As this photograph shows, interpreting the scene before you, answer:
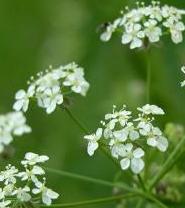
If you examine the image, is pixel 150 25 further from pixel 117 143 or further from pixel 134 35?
pixel 117 143

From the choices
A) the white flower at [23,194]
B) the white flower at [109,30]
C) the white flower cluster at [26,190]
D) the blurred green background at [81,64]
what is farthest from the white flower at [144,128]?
the white flower at [109,30]

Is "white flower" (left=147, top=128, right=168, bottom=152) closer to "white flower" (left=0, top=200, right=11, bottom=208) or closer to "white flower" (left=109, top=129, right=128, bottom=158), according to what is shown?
"white flower" (left=109, top=129, right=128, bottom=158)

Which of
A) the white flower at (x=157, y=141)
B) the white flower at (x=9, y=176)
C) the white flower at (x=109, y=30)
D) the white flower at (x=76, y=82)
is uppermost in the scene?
the white flower at (x=109, y=30)

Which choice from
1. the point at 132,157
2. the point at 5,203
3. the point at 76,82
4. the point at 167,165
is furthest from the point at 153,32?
the point at 5,203

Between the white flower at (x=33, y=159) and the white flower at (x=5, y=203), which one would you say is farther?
the white flower at (x=33, y=159)

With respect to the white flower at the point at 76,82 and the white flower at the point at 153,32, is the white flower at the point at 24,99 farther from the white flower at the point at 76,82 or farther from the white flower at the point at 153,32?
the white flower at the point at 153,32

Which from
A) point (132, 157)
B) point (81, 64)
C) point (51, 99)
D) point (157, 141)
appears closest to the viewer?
point (132, 157)

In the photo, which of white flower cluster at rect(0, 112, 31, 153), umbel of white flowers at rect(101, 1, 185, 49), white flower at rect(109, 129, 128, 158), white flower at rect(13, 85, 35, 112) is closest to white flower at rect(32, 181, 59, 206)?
white flower at rect(109, 129, 128, 158)
